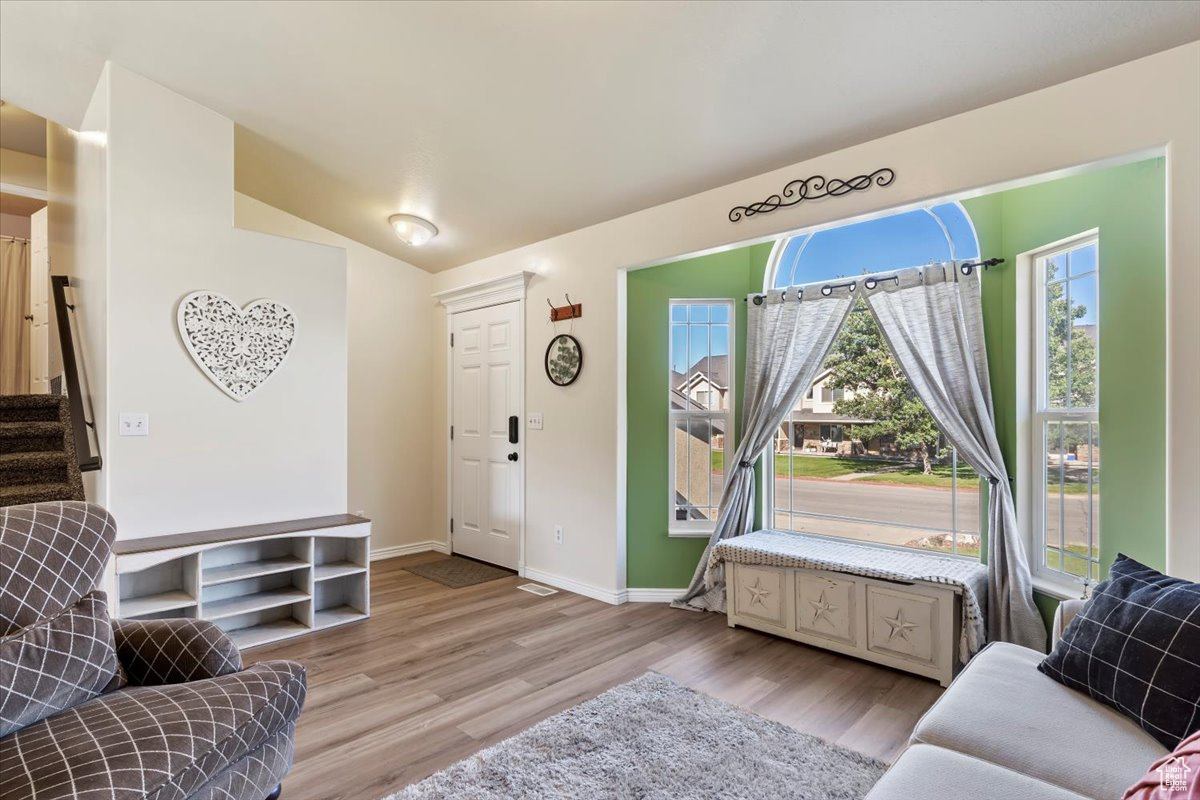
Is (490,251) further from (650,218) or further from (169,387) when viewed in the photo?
(169,387)

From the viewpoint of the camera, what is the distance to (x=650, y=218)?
12.1 feet

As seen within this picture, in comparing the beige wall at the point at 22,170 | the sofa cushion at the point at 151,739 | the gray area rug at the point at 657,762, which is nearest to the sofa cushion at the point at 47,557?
the sofa cushion at the point at 151,739

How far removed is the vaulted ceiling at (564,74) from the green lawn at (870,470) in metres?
1.73

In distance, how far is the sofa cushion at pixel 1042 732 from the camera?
1.37 metres

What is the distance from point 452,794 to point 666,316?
9.43 ft

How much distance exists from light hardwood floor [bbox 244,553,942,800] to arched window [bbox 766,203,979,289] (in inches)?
83.5

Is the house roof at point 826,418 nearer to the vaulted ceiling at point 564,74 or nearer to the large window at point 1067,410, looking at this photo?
the large window at point 1067,410

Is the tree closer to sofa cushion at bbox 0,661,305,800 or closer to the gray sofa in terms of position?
the gray sofa

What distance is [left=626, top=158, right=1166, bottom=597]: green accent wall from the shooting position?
7.81ft

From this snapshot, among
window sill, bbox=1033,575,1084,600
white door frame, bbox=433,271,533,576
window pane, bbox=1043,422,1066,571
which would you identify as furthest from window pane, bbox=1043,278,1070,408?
white door frame, bbox=433,271,533,576

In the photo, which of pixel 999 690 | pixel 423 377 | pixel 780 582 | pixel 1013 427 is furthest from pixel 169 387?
pixel 1013 427

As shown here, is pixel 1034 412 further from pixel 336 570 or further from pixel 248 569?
pixel 248 569

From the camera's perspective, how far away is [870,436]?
3.54 metres

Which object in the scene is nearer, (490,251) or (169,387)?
(169,387)
